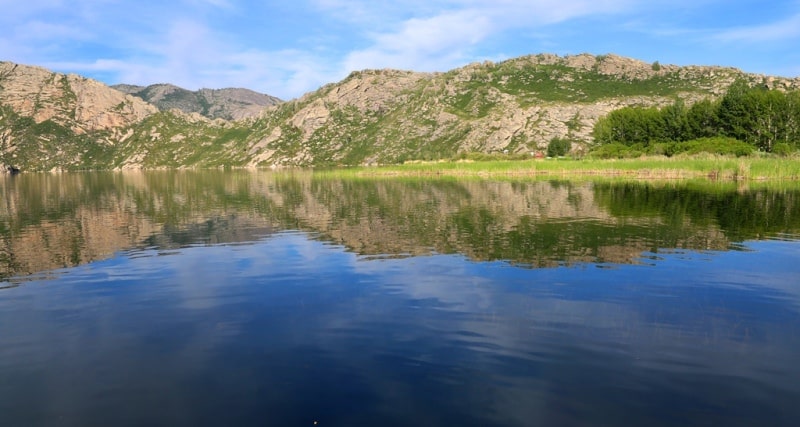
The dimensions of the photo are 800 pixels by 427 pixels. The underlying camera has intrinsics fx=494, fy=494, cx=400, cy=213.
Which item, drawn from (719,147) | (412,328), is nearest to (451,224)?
(412,328)

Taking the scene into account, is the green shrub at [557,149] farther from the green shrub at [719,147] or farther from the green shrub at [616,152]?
the green shrub at [719,147]

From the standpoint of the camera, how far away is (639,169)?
9838cm

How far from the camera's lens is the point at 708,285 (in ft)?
69.3

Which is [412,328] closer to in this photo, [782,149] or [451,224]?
[451,224]

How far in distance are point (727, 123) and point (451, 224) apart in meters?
132

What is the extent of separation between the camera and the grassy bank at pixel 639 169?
8088 cm

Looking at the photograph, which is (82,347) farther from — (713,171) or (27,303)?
(713,171)

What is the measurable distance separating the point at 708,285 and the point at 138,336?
2238 cm

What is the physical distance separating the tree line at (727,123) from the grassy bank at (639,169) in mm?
31290

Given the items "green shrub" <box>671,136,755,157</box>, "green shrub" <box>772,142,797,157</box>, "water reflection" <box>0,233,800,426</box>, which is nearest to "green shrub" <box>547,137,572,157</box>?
"green shrub" <box>671,136,755,157</box>

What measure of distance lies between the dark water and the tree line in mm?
109108

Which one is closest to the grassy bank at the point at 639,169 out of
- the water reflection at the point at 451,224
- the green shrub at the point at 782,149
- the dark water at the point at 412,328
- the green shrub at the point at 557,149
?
the green shrub at the point at 782,149

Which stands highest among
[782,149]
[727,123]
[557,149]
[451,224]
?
[727,123]

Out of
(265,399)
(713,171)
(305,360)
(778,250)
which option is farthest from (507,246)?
(713,171)
